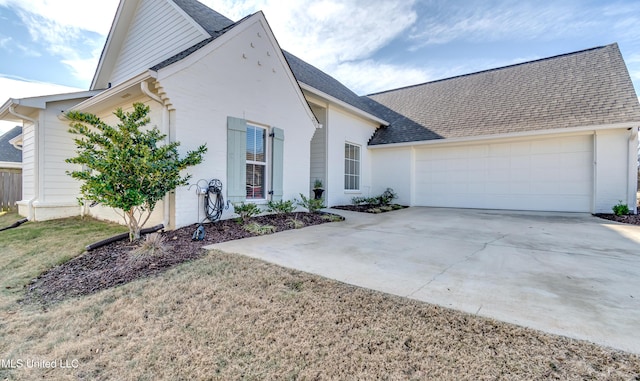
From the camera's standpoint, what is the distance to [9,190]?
10531 mm

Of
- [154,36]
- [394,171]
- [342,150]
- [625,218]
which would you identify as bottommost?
[625,218]

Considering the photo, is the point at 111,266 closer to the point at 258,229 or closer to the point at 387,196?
the point at 258,229

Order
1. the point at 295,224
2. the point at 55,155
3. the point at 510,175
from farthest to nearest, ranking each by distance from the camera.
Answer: the point at 510,175 → the point at 55,155 → the point at 295,224

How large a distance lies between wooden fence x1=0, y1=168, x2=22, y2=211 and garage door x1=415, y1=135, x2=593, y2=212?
51.1 feet

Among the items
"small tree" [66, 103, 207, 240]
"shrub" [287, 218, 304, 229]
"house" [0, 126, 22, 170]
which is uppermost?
"house" [0, 126, 22, 170]

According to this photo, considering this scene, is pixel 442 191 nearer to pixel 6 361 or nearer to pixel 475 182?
pixel 475 182

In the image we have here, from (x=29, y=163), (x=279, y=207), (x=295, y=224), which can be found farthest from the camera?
(x=29, y=163)

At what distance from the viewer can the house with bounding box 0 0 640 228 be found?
6004 mm

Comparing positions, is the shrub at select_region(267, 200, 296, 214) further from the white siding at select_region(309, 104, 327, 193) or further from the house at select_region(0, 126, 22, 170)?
the house at select_region(0, 126, 22, 170)

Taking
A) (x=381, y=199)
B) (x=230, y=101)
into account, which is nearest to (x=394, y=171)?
(x=381, y=199)

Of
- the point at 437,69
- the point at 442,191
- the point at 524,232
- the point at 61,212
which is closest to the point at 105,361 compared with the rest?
the point at 524,232

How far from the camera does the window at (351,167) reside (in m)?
11.1

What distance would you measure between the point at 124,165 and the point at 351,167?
815 cm

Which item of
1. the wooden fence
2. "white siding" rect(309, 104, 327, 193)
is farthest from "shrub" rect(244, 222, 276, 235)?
the wooden fence
